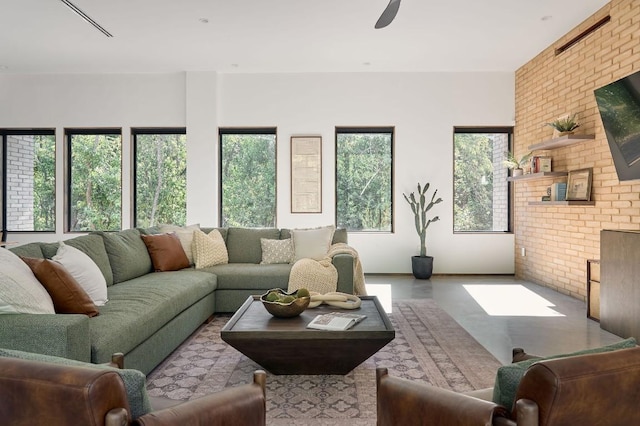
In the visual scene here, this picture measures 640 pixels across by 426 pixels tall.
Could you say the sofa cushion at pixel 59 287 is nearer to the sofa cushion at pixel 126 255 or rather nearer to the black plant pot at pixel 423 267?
the sofa cushion at pixel 126 255

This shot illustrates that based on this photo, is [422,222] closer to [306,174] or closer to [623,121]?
[306,174]

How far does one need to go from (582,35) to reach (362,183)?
11.1 ft

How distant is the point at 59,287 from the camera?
7.78 feet

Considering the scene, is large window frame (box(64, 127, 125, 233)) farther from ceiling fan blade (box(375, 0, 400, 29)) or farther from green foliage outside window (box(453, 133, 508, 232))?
green foliage outside window (box(453, 133, 508, 232))

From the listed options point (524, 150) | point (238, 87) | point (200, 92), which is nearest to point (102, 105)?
point (200, 92)

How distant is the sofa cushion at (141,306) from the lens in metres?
2.26

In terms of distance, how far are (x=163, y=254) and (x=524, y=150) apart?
517 centimetres

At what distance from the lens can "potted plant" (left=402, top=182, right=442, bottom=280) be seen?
20.8 ft

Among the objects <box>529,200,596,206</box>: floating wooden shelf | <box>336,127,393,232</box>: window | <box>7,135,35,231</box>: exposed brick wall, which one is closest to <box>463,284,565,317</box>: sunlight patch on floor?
<box>529,200,596,206</box>: floating wooden shelf

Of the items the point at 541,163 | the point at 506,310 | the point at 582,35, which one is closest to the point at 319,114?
the point at 541,163

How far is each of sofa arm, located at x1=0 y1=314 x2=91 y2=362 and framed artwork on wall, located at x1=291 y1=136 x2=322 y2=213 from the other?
487 cm

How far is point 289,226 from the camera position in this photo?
6.78 m

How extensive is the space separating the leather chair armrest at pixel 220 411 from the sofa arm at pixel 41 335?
1.08 metres

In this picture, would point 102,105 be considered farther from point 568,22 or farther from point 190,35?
point 568,22
